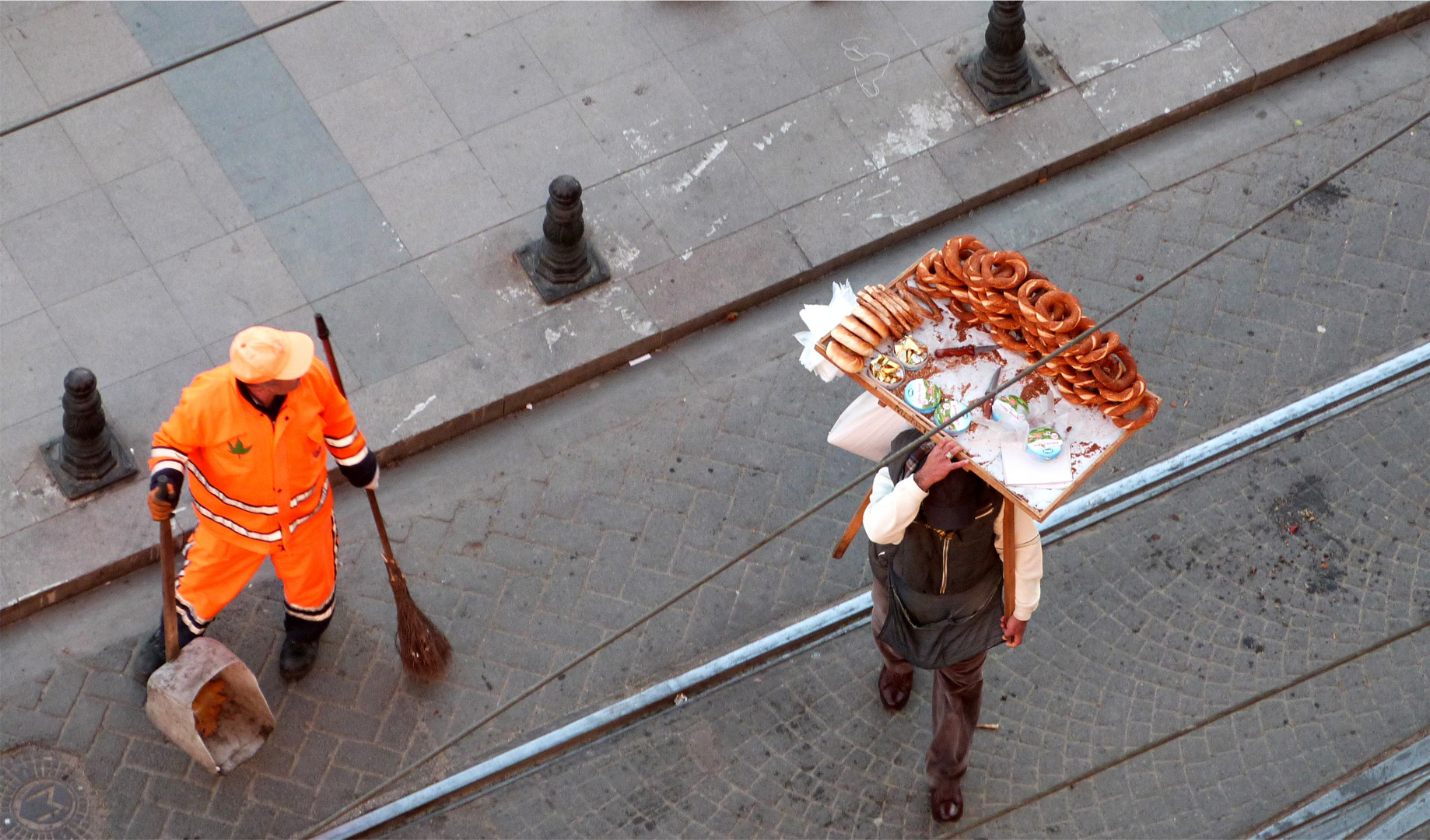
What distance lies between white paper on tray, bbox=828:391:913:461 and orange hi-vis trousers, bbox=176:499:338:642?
2.30m

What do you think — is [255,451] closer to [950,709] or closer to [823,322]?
[823,322]

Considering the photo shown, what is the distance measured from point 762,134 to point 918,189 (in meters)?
0.93

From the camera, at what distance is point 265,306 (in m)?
8.47

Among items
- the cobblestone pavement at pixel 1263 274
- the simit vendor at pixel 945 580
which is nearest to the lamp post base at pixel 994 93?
the cobblestone pavement at pixel 1263 274

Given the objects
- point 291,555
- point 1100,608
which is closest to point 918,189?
point 1100,608

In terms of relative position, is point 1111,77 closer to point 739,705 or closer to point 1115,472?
point 1115,472

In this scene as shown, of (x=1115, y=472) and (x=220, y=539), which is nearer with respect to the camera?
(x=220, y=539)

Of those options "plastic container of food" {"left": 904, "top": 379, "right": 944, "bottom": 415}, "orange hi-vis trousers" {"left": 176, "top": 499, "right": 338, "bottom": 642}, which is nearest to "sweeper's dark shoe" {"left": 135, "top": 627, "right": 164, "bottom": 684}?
"orange hi-vis trousers" {"left": 176, "top": 499, "right": 338, "bottom": 642}

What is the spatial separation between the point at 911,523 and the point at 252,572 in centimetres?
290

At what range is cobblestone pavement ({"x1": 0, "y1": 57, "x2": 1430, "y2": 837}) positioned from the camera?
24.2ft

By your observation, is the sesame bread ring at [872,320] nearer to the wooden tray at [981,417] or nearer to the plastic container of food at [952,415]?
the wooden tray at [981,417]

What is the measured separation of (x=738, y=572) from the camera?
7930 millimetres

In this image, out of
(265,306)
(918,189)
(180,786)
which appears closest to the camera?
(180,786)

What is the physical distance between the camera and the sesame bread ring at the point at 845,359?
5809mm
